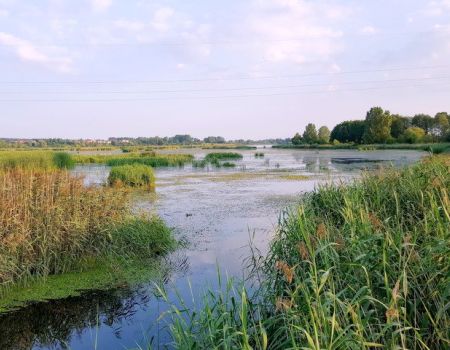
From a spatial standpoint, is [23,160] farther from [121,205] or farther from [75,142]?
[75,142]

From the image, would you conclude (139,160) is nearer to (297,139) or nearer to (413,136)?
(413,136)

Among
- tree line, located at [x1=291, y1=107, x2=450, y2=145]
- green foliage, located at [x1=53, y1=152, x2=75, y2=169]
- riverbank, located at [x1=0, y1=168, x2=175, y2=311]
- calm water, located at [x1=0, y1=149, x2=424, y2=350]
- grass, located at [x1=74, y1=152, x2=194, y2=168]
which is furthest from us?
tree line, located at [x1=291, y1=107, x2=450, y2=145]

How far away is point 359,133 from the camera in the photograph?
9106 centimetres

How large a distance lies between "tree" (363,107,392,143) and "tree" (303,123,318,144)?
2914cm

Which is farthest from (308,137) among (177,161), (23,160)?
(23,160)

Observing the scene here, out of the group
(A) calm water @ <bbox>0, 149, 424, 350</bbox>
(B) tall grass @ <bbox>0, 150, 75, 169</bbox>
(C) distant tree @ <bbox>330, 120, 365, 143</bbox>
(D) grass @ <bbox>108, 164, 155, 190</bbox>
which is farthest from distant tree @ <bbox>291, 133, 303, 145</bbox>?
(A) calm water @ <bbox>0, 149, 424, 350</bbox>

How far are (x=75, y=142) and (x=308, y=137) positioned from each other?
214 ft

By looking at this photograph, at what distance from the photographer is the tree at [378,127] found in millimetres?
75500

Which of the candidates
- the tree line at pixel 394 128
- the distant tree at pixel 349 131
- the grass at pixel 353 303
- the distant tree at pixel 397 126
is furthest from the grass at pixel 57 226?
the distant tree at pixel 349 131

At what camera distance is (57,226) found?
7.60m

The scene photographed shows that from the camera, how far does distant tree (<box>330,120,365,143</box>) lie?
9106 centimetres

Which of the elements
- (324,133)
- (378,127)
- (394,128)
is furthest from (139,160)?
(324,133)

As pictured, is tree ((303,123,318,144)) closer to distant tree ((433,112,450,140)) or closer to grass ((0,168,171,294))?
distant tree ((433,112,450,140))

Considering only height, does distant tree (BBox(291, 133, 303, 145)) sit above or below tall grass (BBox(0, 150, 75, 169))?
above
